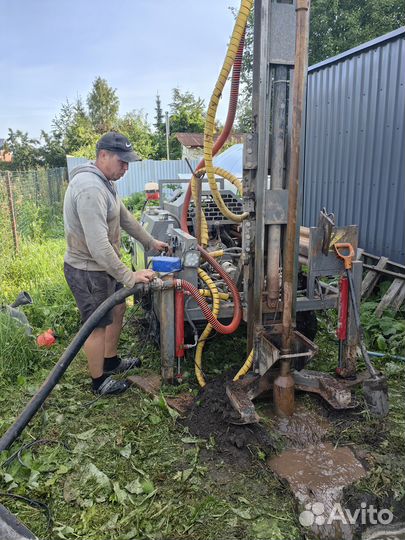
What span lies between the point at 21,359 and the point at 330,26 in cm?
1714

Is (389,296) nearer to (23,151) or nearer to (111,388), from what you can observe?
(111,388)

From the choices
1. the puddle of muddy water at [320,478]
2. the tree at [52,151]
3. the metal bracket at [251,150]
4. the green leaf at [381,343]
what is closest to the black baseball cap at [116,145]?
the metal bracket at [251,150]

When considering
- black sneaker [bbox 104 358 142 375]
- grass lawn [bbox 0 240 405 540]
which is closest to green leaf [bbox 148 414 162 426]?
grass lawn [bbox 0 240 405 540]

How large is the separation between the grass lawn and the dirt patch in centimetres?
3

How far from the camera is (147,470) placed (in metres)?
2.64

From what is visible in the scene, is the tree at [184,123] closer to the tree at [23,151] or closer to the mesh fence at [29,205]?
the tree at [23,151]

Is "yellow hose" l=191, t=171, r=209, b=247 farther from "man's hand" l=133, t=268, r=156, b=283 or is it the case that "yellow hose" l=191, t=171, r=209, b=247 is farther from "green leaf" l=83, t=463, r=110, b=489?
"green leaf" l=83, t=463, r=110, b=489

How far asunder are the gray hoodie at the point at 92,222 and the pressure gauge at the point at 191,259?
46cm

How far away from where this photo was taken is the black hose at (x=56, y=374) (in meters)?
2.72

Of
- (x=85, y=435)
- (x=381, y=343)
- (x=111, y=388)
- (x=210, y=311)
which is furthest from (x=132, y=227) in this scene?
(x=381, y=343)

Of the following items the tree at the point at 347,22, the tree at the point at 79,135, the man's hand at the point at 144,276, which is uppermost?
the tree at the point at 347,22

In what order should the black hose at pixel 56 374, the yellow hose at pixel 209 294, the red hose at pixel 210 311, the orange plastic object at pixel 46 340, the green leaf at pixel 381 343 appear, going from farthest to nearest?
the orange plastic object at pixel 46 340 < the green leaf at pixel 381 343 < the yellow hose at pixel 209 294 < the red hose at pixel 210 311 < the black hose at pixel 56 374

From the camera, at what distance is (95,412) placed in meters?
3.33

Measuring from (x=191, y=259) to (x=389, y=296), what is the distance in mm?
2753
